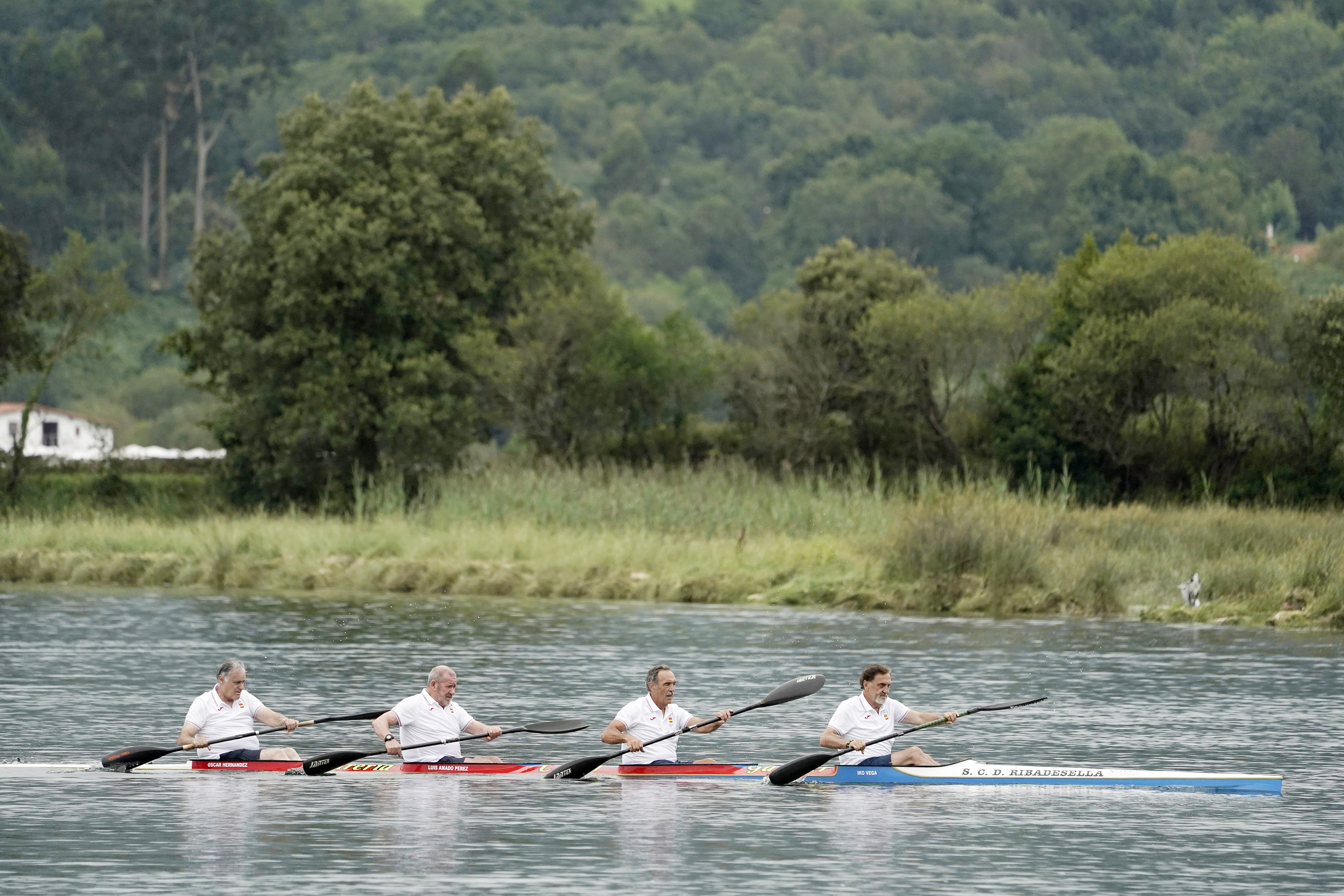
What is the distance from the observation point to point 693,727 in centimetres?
2394

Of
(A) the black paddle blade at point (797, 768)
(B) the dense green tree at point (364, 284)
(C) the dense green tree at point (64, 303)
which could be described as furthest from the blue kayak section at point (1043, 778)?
(C) the dense green tree at point (64, 303)

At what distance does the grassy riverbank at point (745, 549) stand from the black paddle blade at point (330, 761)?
23312 millimetres

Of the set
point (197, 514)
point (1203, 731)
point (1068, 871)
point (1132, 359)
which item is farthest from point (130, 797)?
point (197, 514)

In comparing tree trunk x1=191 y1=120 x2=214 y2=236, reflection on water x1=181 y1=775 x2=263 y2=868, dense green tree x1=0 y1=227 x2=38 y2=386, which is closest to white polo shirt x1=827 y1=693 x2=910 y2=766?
reflection on water x1=181 y1=775 x2=263 y2=868

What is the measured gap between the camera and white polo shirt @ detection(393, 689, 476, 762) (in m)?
24.2

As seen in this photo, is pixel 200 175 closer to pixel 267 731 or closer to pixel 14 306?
pixel 14 306

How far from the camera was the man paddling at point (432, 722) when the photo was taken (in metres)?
24.0

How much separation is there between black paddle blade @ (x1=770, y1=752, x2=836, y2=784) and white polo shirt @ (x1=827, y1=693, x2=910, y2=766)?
0.33 metres

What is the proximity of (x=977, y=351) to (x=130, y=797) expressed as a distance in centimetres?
4449

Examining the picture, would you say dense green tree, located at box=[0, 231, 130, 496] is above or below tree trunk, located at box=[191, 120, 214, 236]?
below

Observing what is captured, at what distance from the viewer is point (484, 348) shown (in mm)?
66812

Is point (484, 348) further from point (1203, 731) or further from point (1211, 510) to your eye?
point (1203, 731)

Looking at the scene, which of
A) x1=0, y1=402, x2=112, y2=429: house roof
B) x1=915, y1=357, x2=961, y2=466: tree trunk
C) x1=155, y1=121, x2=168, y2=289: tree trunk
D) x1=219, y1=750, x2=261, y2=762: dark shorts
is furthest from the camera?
x1=155, y1=121, x2=168, y2=289: tree trunk

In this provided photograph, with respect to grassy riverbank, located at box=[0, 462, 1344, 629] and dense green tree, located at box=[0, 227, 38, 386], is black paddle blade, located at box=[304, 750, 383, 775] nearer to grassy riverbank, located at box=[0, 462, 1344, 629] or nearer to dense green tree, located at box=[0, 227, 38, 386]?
grassy riverbank, located at box=[0, 462, 1344, 629]
